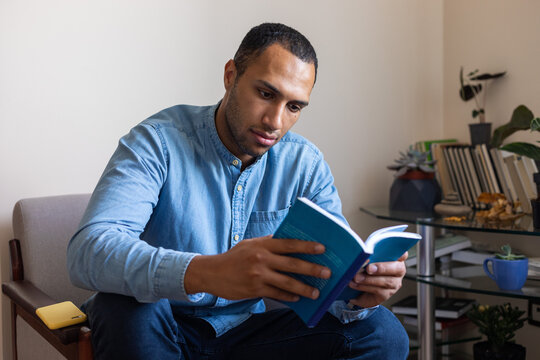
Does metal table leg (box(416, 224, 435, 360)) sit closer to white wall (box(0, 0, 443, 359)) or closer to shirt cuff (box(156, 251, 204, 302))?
white wall (box(0, 0, 443, 359))

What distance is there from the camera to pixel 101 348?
0.94 m

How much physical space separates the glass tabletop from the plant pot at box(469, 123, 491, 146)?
1.03 ft

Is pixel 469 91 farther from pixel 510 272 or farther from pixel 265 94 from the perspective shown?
pixel 265 94

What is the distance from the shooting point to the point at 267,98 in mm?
1204

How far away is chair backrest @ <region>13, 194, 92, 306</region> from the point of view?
1.37m

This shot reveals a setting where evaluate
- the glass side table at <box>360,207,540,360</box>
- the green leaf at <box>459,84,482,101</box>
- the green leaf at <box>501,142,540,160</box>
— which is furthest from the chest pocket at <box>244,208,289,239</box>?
the green leaf at <box>459,84,482,101</box>

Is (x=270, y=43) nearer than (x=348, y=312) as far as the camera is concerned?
No

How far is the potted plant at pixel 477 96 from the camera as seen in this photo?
6.84ft

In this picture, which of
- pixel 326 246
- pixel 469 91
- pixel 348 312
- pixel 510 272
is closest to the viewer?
pixel 326 246

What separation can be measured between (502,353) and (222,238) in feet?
3.71

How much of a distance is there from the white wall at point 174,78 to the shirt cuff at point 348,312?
892 mm

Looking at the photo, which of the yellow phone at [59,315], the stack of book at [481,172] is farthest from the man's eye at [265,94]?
the stack of book at [481,172]

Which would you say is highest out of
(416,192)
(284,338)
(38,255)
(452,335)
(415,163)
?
(415,163)

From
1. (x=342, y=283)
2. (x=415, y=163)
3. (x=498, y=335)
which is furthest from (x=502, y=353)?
(x=342, y=283)
